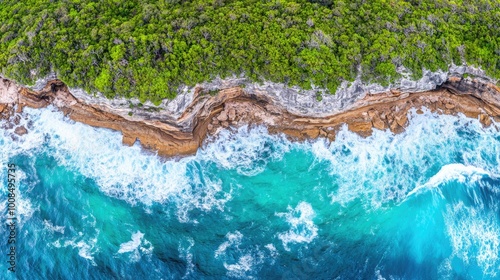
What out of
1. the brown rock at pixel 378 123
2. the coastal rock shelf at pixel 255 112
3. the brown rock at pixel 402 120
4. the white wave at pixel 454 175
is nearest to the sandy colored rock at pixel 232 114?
the coastal rock shelf at pixel 255 112

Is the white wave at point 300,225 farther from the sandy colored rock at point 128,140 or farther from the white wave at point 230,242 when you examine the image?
the sandy colored rock at point 128,140

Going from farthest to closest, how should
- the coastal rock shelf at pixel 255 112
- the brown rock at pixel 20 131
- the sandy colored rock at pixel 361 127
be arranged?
the sandy colored rock at pixel 361 127 → the brown rock at pixel 20 131 → the coastal rock shelf at pixel 255 112

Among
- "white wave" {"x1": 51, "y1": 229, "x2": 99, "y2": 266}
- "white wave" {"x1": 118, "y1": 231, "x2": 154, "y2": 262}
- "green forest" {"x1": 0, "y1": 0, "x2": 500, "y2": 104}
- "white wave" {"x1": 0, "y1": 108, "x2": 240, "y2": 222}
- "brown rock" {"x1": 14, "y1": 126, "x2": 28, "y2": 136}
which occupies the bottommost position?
"white wave" {"x1": 118, "y1": 231, "x2": 154, "y2": 262}

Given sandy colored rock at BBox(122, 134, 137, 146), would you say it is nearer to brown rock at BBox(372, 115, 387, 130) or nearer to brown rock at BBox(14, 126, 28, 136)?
brown rock at BBox(14, 126, 28, 136)

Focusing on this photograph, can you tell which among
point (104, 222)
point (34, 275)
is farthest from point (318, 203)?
point (34, 275)

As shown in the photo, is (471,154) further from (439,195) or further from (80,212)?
(80,212)

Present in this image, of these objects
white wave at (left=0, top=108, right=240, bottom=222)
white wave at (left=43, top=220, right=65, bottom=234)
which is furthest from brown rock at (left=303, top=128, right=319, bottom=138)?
white wave at (left=43, top=220, right=65, bottom=234)
